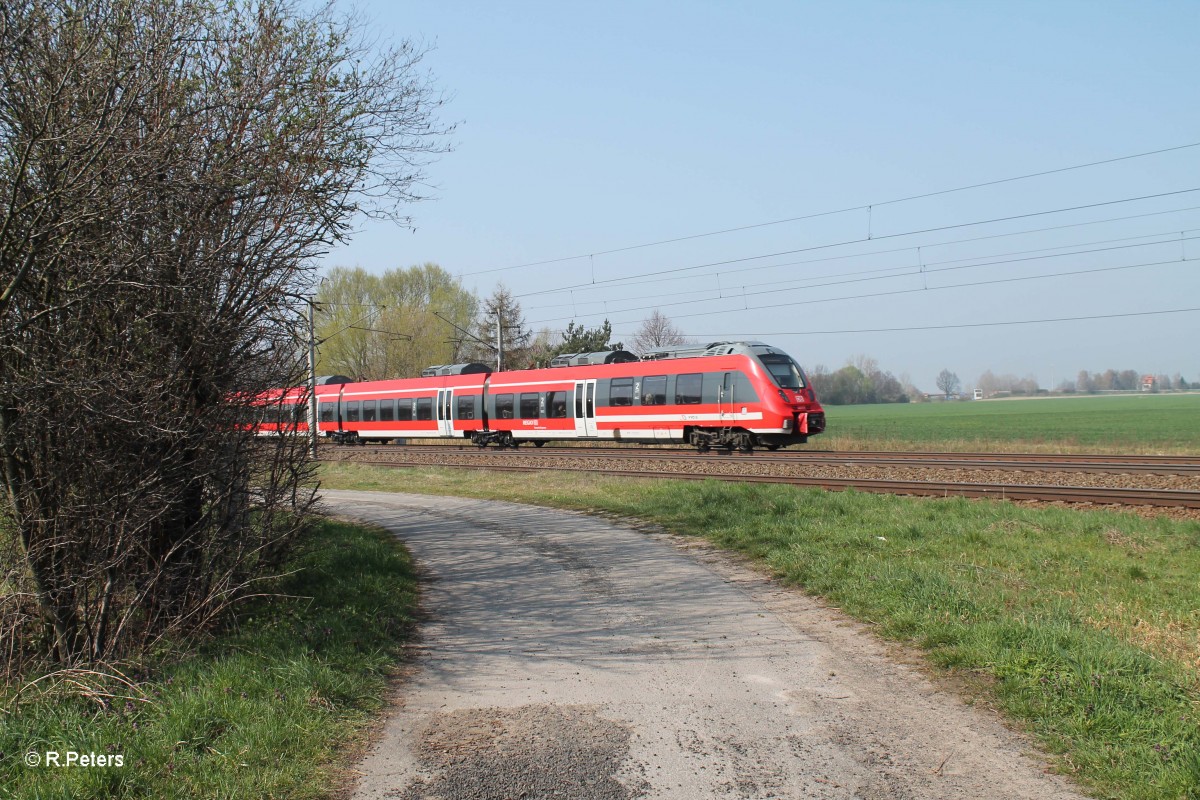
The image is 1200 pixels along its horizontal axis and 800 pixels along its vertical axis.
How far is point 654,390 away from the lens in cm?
2872

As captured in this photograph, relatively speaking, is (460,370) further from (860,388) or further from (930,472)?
(860,388)

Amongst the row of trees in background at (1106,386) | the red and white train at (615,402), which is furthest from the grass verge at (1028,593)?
the row of trees in background at (1106,386)

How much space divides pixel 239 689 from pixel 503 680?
5.17 feet

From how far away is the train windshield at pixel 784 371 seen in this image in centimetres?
2548

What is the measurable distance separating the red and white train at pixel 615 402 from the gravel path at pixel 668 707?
17097 millimetres

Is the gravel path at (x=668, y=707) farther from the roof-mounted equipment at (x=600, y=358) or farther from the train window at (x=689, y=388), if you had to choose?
the roof-mounted equipment at (x=600, y=358)

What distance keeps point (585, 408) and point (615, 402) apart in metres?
1.46

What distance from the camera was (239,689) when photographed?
5336 millimetres

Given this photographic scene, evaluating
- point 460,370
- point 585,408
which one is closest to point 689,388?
point 585,408

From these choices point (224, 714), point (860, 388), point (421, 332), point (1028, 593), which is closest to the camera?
point (224, 714)

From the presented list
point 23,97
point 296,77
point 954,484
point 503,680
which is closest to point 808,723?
point 503,680

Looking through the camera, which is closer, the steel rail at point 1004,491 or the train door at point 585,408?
the steel rail at point 1004,491

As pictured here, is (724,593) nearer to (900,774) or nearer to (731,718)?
(731,718)

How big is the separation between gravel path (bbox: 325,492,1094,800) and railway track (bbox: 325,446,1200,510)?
642 centimetres
